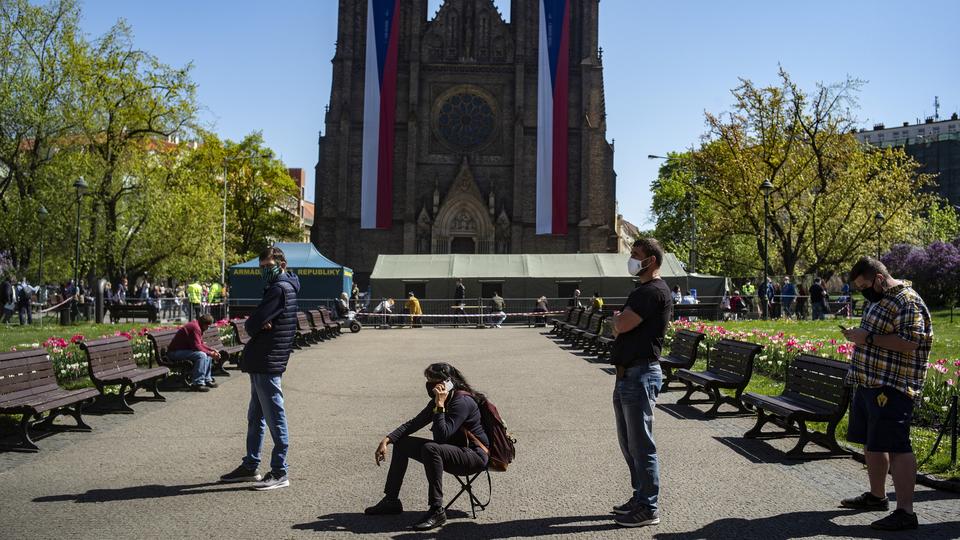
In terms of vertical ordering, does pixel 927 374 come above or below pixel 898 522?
above

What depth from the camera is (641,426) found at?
578 centimetres

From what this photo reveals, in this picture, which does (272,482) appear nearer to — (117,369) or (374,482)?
(374,482)

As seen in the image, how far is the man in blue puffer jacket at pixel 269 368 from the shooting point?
676 cm

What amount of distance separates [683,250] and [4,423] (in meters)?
60.8

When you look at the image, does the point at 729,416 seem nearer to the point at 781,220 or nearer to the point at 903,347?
the point at 903,347

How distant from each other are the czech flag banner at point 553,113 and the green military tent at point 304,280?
17.1 metres

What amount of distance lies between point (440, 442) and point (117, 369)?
7.15 metres

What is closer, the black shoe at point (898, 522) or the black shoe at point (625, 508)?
the black shoe at point (898, 522)

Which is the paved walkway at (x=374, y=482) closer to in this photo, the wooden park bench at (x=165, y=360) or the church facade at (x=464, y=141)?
the wooden park bench at (x=165, y=360)

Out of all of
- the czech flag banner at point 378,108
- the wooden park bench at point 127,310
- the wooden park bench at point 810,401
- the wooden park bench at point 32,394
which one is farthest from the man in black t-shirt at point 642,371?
the czech flag banner at point 378,108

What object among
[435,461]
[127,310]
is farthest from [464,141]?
[435,461]

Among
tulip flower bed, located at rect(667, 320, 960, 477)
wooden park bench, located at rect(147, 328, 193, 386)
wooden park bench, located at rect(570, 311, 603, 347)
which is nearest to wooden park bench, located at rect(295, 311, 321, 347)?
wooden park bench, located at rect(570, 311, 603, 347)

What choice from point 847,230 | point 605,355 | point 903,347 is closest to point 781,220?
point 847,230

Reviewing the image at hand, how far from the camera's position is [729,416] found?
10469 mm
